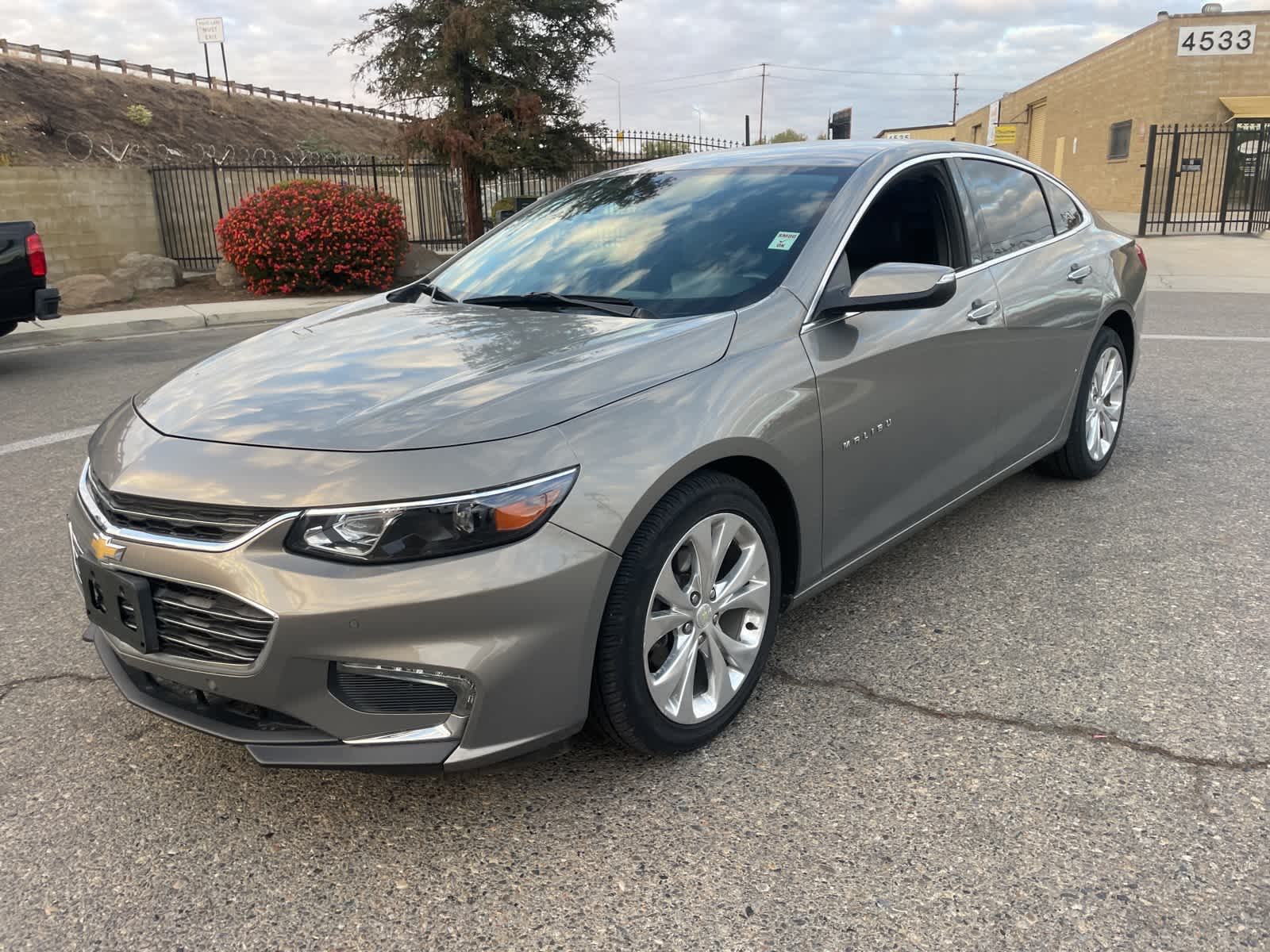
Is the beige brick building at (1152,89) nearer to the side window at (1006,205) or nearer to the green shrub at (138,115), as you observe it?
the side window at (1006,205)

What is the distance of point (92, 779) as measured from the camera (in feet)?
8.72

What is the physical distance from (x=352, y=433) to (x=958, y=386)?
220 cm

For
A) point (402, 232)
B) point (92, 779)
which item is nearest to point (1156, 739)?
point (92, 779)

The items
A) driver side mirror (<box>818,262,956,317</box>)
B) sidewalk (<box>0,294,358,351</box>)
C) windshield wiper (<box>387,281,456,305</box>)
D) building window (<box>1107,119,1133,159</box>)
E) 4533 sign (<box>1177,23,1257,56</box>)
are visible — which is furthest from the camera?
building window (<box>1107,119,1133,159</box>)

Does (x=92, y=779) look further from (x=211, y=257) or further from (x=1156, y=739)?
(x=211, y=257)

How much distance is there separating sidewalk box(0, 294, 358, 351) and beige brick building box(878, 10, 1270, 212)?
24018 millimetres

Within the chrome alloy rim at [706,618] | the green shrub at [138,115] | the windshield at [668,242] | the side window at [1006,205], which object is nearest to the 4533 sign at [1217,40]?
the side window at [1006,205]

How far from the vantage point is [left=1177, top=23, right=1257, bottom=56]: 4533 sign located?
2980cm

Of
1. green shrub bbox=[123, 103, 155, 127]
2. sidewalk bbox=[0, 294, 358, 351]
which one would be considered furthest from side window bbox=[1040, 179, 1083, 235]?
green shrub bbox=[123, 103, 155, 127]

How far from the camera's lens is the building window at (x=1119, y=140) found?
3331cm

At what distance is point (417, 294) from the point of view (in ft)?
12.6

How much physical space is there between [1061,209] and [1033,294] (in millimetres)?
830

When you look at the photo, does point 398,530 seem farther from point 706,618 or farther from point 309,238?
point 309,238

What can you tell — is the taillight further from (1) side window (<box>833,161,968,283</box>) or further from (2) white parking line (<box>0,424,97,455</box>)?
(1) side window (<box>833,161,968,283</box>)
